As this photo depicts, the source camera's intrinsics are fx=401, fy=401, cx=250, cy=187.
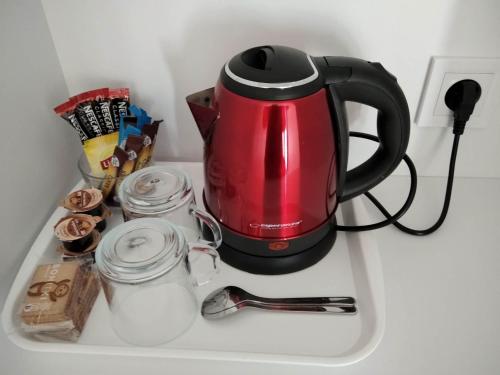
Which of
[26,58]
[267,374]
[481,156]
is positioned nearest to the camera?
[267,374]

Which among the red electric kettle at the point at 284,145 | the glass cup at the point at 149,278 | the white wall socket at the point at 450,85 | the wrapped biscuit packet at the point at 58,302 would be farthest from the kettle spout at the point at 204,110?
the white wall socket at the point at 450,85

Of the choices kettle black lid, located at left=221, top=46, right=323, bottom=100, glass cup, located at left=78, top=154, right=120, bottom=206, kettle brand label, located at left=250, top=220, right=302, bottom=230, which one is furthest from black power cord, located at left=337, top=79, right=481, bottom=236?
glass cup, located at left=78, top=154, right=120, bottom=206

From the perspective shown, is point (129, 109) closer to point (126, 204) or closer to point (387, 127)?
point (126, 204)

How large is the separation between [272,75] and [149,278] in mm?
261

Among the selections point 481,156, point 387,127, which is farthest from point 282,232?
point 481,156

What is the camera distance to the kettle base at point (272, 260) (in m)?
0.55

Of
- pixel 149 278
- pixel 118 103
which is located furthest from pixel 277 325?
pixel 118 103

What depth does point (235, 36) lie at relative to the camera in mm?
630

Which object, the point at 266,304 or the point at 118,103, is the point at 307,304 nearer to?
the point at 266,304

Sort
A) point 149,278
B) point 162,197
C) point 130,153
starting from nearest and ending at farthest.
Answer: point 149,278 → point 162,197 → point 130,153

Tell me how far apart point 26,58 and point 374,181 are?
53cm

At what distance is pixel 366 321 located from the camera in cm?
51

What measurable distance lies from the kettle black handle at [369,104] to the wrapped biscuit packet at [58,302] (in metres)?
0.36

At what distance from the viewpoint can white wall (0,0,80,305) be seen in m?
0.55
